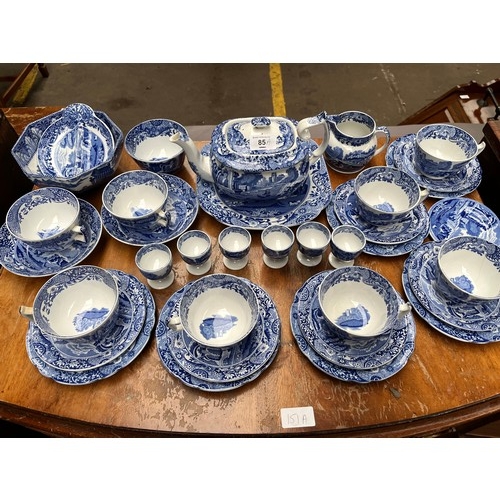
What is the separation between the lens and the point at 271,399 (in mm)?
1043

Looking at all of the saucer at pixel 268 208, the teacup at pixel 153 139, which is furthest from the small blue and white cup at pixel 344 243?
the teacup at pixel 153 139

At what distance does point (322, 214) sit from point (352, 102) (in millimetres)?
2084

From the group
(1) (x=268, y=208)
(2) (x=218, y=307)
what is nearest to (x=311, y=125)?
(1) (x=268, y=208)

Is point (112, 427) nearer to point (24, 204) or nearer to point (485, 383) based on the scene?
point (24, 204)

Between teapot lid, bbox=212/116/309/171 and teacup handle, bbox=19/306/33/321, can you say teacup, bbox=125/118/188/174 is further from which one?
teacup handle, bbox=19/306/33/321

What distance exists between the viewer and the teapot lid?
4.07ft

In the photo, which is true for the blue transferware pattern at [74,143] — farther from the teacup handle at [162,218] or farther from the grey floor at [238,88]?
the grey floor at [238,88]

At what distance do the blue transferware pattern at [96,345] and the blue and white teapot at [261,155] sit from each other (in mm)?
450

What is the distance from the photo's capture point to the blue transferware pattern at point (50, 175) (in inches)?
53.9

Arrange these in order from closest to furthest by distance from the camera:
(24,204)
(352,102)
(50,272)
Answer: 1. (50,272)
2. (24,204)
3. (352,102)

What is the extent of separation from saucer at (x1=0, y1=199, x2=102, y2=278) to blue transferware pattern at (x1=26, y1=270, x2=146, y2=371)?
20cm

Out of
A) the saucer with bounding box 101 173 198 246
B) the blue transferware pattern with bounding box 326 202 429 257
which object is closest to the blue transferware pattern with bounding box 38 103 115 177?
the saucer with bounding box 101 173 198 246

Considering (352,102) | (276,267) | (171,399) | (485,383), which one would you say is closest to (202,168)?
(276,267)

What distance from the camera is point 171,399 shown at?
105cm
